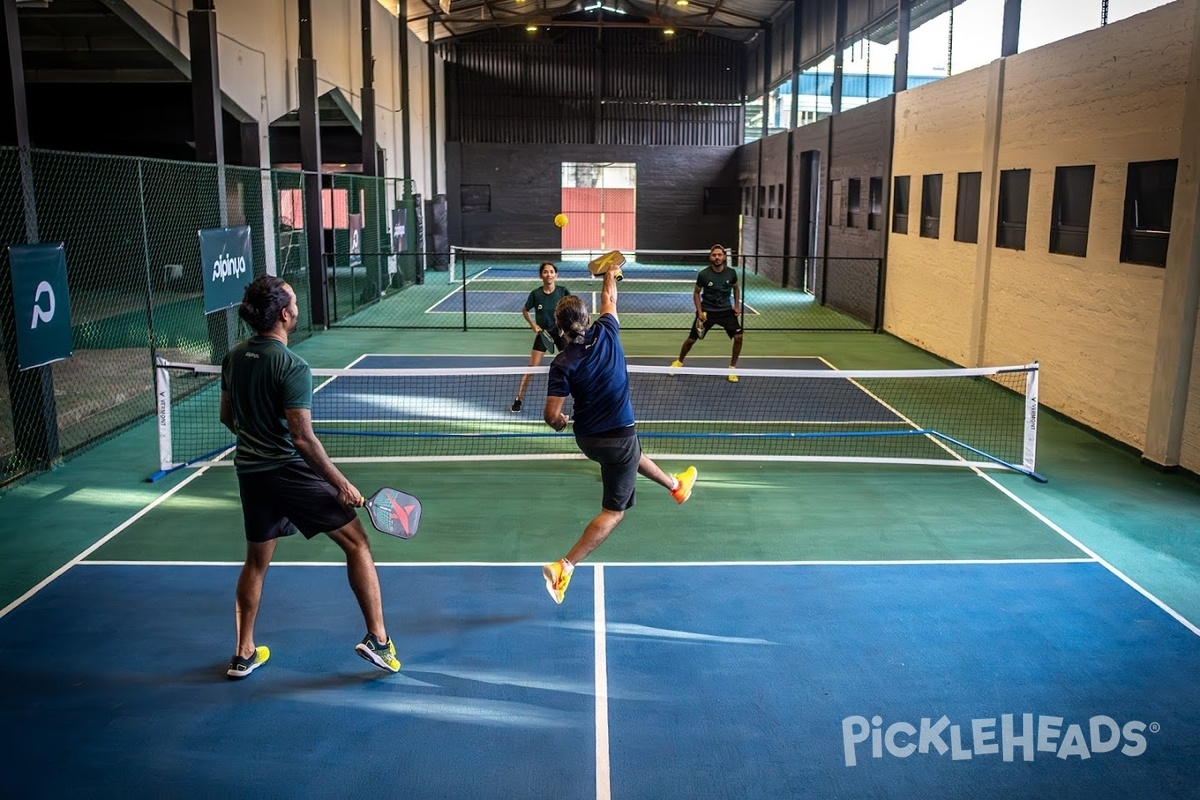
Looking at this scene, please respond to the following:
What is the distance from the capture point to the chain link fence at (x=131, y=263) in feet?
32.2

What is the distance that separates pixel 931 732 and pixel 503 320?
57.3ft

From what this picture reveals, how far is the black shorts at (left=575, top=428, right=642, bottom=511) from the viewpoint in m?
6.52

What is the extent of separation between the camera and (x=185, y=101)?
71.1 ft

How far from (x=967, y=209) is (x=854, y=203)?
23.8 feet

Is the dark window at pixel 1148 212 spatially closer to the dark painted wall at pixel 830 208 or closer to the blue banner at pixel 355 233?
the dark painted wall at pixel 830 208

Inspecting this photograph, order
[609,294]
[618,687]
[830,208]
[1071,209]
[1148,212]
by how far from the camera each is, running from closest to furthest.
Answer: [618,687], [609,294], [1148,212], [1071,209], [830,208]

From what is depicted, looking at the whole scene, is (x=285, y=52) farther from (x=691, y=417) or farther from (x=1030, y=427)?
(x=1030, y=427)

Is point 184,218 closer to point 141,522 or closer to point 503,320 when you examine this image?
point 503,320

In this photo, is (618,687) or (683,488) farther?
(683,488)

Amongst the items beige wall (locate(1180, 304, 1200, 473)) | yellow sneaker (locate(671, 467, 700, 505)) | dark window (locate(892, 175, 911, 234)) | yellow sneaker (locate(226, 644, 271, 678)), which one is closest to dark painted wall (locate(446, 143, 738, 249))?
dark window (locate(892, 175, 911, 234))

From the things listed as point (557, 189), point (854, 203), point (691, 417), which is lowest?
point (691, 417)

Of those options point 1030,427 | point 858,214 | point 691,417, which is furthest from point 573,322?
point 858,214

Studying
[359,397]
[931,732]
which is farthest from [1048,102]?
[931,732]

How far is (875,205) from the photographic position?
2194cm
